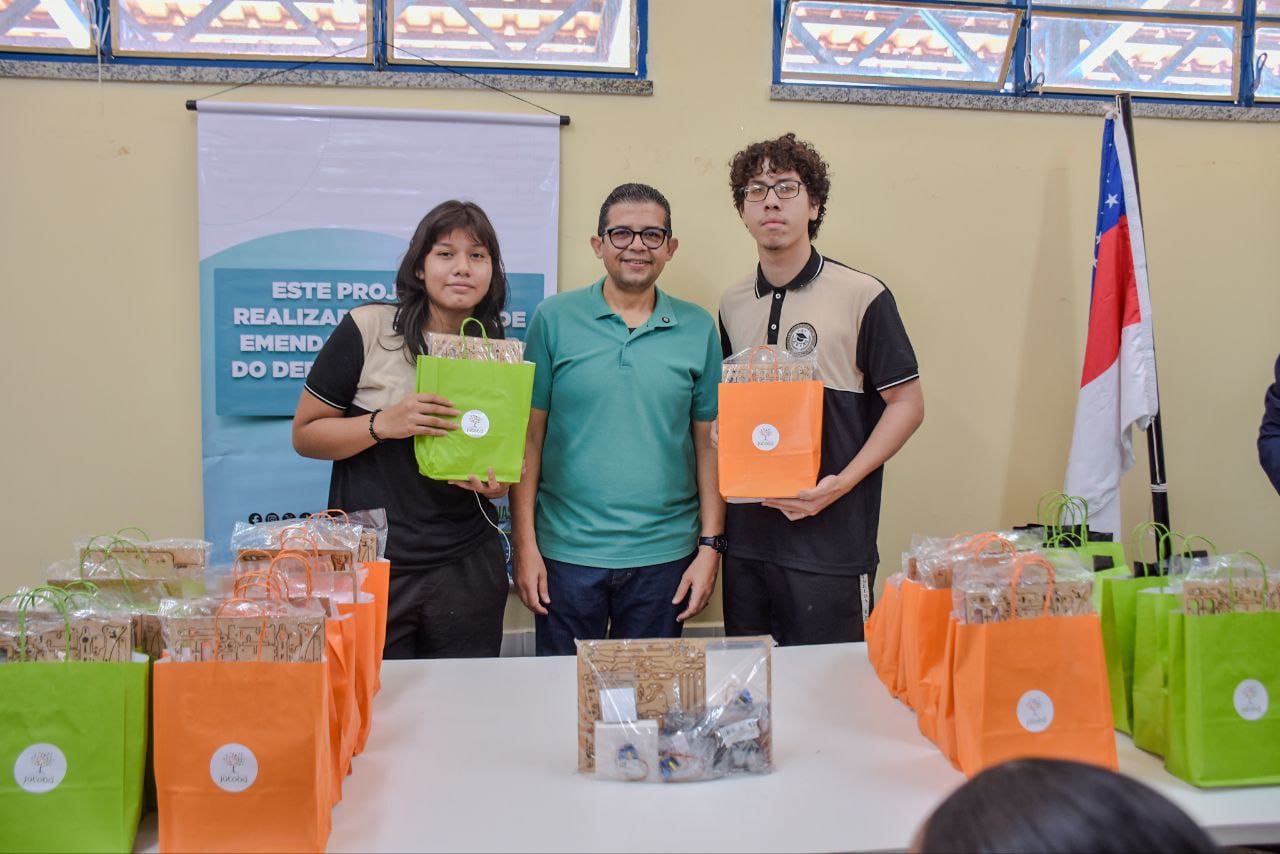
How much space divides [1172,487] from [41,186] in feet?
13.1

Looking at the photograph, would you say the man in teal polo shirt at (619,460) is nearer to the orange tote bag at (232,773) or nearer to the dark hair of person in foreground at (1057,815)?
the orange tote bag at (232,773)

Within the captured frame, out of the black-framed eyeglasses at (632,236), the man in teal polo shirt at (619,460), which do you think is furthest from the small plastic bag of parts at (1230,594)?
the black-framed eyeglasses at (632,236)

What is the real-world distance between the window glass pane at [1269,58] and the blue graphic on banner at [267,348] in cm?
317

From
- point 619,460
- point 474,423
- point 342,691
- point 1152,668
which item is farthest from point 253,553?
point 1152,668

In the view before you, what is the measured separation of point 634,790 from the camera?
1308 millimetres

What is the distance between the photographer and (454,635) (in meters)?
2.21

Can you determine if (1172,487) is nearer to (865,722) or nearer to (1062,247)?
(1062,247)

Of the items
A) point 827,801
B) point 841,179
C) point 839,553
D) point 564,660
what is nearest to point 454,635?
point 564,660

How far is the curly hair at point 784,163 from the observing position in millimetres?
2359

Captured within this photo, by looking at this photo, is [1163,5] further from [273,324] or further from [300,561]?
[300,561]

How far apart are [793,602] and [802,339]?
0.67m

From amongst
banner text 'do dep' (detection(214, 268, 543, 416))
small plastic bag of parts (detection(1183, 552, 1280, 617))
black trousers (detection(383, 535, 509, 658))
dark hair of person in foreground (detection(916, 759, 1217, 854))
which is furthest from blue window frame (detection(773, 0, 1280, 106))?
dark hair of person in foreground (detection(916, 759, 1217, 854))

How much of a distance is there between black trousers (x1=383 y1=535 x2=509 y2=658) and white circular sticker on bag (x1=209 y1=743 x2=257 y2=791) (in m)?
1.00

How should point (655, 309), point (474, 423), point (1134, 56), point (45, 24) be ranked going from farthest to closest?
point (1134, 56) → point (45, 24) → point (655, 309) → point (474, 423)
